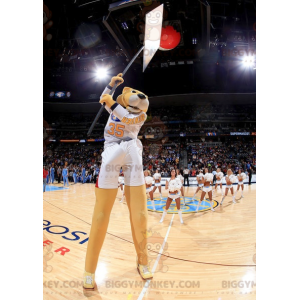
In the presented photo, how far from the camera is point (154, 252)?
337cm

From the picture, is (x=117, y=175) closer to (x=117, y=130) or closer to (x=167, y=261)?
(x=117, y=130)

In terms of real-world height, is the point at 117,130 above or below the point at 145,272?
above

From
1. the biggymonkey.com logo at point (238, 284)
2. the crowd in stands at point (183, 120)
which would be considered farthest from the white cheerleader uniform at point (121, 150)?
the crowd in stands at point (183, 120)

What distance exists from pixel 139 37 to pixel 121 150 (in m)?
4.18

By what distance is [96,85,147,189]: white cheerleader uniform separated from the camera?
235 cm

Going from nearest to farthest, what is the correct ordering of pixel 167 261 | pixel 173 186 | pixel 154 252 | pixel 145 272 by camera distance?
pixel 145 272 < pixel 167 261 < pixel 154 252 < pixel 173 186

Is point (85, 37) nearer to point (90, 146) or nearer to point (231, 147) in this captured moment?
point (90, 146)

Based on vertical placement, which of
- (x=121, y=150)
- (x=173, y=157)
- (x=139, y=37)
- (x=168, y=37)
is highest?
(x=139, y=37)

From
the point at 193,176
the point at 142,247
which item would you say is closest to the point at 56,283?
the point at 142,247

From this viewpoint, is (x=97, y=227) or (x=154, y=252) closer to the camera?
(x=97, y=227)

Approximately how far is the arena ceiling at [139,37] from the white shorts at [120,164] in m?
3.02

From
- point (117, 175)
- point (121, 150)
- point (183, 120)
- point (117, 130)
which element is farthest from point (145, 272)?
point (183, 120)

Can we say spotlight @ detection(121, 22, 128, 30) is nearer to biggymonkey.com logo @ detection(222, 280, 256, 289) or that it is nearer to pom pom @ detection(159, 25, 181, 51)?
pom pom @ detection(159, 25, 181, 51)

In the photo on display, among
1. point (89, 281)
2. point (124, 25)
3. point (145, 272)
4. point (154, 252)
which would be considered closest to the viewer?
point (89, 281)
